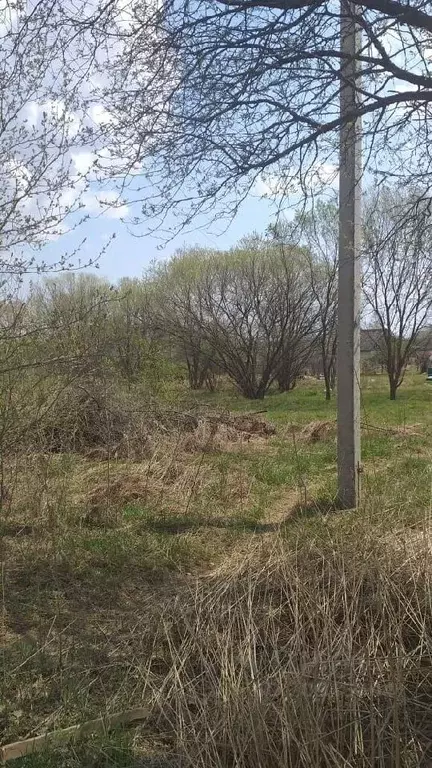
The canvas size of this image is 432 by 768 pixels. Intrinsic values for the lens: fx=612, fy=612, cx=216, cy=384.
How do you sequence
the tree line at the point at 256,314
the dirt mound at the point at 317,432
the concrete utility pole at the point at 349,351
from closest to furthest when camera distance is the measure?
the concrete utility pole at the point at 349,351
the dirt mound at the point at 317,432
the tree line at the point at 256,314

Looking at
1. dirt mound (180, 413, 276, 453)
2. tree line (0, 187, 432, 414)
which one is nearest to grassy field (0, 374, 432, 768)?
dirt mound (180, 413, 276, 453)

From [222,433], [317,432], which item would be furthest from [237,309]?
[222,433]

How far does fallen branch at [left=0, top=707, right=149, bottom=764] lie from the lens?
7.75ft

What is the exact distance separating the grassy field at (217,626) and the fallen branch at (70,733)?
0.04 metres

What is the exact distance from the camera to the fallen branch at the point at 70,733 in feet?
7.75

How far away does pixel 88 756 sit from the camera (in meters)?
2.38

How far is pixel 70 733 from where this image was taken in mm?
2475

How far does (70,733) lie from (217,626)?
3.05 feet

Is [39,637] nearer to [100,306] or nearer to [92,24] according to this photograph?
[100,306]

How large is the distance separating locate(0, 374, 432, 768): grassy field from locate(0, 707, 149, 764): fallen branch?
0.04 m

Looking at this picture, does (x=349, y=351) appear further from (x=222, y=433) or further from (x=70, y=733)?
(x=222, y=433)

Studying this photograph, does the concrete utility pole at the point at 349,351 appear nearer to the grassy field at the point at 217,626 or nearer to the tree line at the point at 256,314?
the grassy field at the point at 217,626

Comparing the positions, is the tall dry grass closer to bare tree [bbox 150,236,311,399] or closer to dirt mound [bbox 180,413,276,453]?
dirt mound [bbox 180,413,276,453]

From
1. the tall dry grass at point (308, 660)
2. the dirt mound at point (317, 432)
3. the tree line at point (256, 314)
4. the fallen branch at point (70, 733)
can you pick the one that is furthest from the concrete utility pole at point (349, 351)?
the tree line at point (256, 314)
